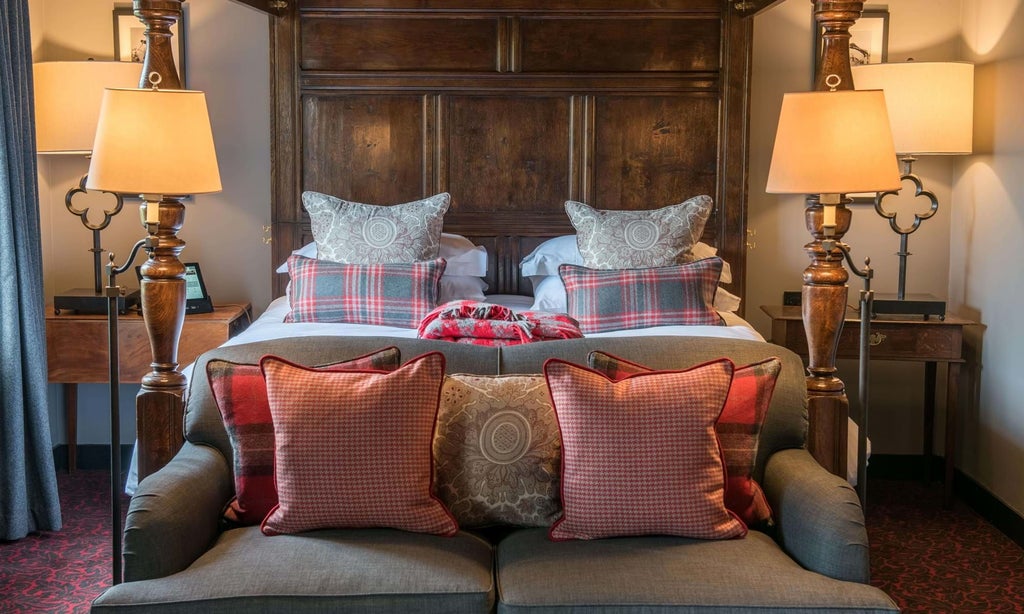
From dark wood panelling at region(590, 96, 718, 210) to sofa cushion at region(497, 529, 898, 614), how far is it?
2.51 m

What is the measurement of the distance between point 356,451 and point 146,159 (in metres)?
1.12

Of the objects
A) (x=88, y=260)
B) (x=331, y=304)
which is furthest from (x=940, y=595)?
(x=88, y=260)

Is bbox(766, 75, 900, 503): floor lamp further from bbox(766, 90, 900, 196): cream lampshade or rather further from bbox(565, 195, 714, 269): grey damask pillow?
bbox(565, 195, 714, 269): grey damask pillow

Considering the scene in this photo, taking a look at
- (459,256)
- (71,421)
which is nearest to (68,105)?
(71,421)

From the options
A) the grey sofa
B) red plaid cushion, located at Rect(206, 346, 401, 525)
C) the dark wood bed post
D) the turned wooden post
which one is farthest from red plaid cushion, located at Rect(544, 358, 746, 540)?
the turned wooden post

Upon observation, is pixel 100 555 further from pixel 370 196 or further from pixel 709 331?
pixel 709 331

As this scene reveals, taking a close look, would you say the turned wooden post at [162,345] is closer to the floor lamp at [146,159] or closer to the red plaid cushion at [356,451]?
the floor lamp at [146,159]

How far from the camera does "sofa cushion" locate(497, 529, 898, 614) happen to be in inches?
89.1

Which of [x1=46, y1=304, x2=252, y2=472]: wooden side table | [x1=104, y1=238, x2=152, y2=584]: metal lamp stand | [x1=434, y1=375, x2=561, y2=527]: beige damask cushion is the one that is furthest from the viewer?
[x1=46, y1=304, x2=252, y2=472]: wooden side table

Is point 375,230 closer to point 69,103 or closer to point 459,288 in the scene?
point 459,288

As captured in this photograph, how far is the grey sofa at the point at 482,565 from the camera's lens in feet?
7.44

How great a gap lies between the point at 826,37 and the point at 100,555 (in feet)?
9.76

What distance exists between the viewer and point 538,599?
229 centimetres

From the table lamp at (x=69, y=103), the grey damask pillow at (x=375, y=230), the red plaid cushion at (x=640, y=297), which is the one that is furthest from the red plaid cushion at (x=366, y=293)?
the table lamp at (x=69, y=103)
